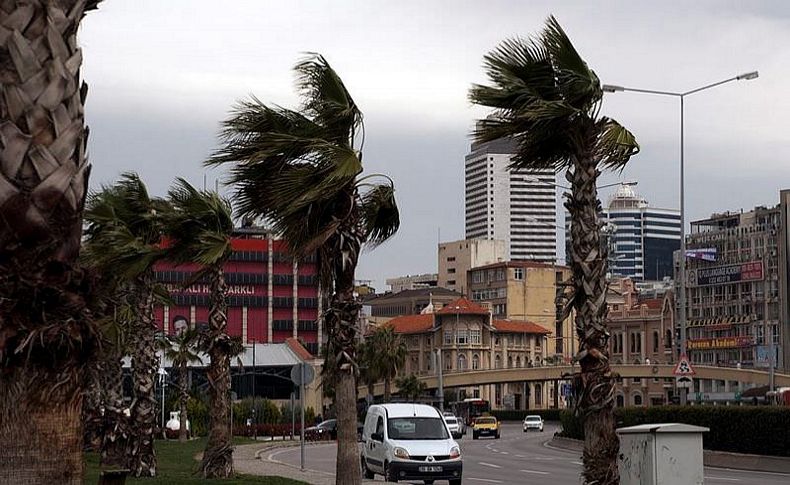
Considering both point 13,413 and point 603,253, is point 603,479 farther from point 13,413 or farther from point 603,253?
Answer: point 13,413

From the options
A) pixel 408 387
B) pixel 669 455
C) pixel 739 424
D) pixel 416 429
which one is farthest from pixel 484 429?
pixel 669 455

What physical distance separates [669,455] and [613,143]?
5.19 meters

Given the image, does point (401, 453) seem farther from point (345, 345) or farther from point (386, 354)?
point (386, 354)

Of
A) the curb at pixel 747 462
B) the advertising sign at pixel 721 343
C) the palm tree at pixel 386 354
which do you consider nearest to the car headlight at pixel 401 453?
the curb at pixel 747 462

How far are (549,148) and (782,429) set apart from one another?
76.0 feet

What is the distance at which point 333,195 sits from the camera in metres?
21.1

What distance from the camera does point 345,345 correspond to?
70.3 feet

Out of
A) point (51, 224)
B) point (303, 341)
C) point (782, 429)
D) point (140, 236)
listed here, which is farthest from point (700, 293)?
point (51, 224)

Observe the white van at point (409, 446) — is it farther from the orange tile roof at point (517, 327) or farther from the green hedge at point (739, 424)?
the orange tile roof at point (517, 327)

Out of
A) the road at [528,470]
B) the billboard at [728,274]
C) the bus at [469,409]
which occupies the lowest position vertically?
the bus at [469,409]

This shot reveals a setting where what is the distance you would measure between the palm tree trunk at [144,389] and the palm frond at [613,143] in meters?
15.9

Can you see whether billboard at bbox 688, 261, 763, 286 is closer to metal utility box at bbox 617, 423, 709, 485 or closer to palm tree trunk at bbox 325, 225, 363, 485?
palm tree trunk at bbox 325, 225, 363, 485

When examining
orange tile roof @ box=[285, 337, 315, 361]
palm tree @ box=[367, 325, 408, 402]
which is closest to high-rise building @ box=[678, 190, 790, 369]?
orange tile roof @ box=[285, 337, 315, 361]

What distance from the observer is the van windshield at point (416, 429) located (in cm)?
3250
